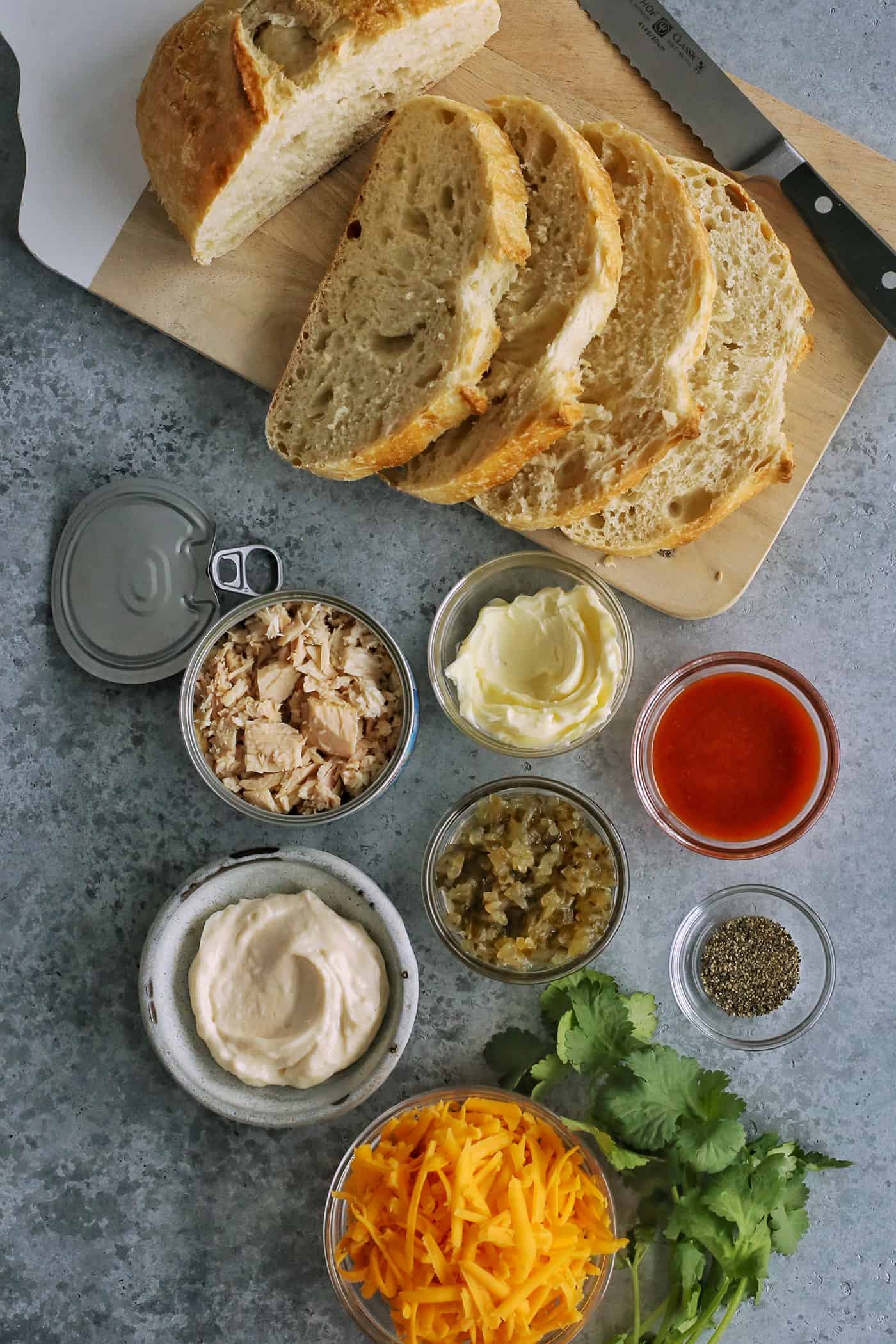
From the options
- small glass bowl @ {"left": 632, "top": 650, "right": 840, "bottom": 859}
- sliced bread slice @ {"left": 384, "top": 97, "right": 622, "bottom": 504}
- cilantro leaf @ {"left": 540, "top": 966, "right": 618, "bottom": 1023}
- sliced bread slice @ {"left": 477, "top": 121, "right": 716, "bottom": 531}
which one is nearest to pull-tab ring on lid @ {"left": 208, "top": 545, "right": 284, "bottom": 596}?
sliced bread slice @ {"left": 384, "top": 97, "right": 622, "bottom": 504}

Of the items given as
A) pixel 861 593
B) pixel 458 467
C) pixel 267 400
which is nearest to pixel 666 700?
pixel 861 593

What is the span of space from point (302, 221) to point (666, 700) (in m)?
1.49

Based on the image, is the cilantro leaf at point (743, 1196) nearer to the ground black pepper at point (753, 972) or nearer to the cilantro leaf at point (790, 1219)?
the cilantro leaf at point (790, 1219)

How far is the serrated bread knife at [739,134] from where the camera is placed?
2.37 metres

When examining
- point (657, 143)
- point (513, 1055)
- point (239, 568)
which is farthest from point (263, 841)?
point (657, 143)

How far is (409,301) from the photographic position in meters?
2.32

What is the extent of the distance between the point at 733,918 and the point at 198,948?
132cm

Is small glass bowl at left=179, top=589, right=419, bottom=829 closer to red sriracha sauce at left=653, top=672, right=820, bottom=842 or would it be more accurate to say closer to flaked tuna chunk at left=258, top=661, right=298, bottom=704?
flaked tuna chunk at left=258, top=661, right=298, bottom=704

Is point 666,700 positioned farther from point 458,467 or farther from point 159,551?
point 159,551

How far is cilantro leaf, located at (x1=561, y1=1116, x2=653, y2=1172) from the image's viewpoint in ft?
7.45

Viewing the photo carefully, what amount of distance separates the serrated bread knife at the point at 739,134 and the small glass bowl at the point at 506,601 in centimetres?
93

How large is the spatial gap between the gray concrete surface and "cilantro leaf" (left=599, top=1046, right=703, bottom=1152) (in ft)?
0.98

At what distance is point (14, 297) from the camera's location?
262cm

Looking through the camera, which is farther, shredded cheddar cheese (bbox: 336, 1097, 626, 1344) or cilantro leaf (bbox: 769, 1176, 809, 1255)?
cilantro leaf (bbox: 769, 1176, 809, 1255)
